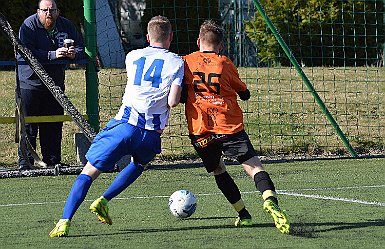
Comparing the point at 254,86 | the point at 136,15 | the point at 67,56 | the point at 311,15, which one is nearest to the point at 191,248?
the point at 67,56

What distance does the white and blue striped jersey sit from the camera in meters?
6.75

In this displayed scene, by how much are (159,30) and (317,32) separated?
30.6 feet

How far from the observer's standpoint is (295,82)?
49.1ft

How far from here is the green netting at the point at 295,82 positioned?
13.1m

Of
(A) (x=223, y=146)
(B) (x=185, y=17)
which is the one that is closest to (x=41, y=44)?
(A) (x=223, y=146)

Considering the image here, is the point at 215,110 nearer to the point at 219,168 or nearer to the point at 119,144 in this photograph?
the point at 219,168

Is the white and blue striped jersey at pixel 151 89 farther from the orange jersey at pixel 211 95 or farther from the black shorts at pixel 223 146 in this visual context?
the black shorts at pixel 223 146

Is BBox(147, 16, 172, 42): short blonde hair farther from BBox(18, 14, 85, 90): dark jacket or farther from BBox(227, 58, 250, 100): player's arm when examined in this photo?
BBox(18, 14, 85, 90): dark jacket

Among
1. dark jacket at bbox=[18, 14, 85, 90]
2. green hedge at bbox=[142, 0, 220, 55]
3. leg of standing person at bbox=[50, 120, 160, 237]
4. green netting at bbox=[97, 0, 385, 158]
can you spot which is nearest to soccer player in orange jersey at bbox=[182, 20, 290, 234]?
leg of standing person at bbox=[50, 120, 160, 237]

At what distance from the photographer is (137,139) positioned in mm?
6723

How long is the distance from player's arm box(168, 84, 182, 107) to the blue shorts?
0.27 m

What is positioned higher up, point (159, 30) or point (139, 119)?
point (159, 30)

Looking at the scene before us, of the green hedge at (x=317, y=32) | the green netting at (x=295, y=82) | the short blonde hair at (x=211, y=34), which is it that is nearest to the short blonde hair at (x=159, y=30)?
the short blonde hair at (x=211, y=34)

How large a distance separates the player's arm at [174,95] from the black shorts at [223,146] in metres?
0.42
